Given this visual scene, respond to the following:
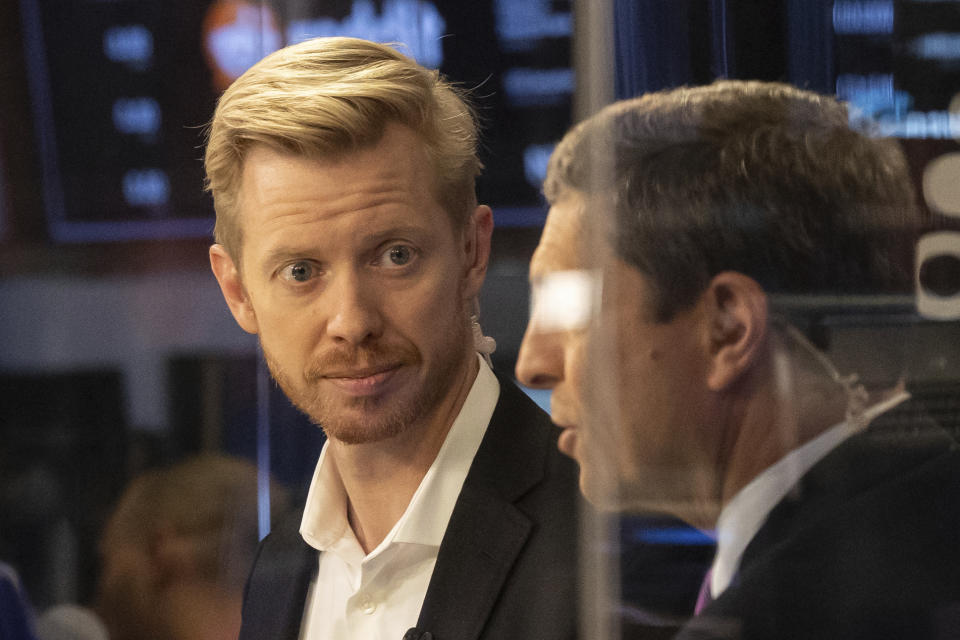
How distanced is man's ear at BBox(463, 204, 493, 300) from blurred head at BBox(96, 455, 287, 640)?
314mm

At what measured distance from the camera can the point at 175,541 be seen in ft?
3.57

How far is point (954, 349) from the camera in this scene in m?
0.86

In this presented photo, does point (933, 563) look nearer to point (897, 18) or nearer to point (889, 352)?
point (889, 352)

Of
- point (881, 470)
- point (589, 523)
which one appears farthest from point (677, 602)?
point (881, 470)

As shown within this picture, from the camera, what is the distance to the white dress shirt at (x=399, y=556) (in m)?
1.01

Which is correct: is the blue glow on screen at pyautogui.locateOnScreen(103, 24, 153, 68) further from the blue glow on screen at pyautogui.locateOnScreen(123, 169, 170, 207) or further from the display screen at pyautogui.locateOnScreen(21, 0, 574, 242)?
the blue glow on screen at pyautogui.locateOnScreen(123, 169, 170, 207)

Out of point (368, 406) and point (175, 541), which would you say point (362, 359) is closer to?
point (368, 406)

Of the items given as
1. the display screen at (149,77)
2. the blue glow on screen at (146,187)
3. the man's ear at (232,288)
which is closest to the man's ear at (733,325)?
the display screen at (149,77)

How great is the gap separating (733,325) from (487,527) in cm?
31

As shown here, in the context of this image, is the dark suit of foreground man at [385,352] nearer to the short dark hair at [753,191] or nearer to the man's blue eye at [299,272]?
the man's blue eye at [299,272]

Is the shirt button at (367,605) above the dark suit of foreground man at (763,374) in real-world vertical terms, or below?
below

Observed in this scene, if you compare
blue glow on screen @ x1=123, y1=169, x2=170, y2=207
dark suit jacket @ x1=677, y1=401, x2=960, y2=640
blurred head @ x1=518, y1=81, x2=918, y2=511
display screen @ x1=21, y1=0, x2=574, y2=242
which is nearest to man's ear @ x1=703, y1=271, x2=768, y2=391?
blurred head @ x1=518, y1=81, x2=918, y2=511

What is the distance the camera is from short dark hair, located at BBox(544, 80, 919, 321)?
0.86 metres

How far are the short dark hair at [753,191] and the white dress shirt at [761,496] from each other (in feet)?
0.41
